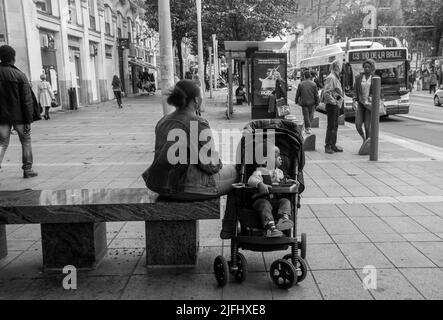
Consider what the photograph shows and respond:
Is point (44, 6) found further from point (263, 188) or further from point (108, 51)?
point (263, 188)

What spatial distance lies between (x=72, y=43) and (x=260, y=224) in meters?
23.2

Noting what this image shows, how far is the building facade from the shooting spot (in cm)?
1809

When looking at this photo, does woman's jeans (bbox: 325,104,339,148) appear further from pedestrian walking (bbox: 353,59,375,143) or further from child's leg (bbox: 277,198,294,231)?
child's leg (bbox: 277,198,294,231)

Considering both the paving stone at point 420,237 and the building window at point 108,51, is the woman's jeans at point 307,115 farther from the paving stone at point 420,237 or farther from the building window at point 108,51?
the building window at point 108,51

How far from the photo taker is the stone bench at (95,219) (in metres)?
3.85

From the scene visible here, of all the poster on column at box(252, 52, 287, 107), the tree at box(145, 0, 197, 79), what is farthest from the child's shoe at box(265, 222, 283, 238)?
the tree at box(145, 0, 197, 79)

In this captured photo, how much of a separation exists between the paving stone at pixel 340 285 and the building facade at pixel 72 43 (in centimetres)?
1679

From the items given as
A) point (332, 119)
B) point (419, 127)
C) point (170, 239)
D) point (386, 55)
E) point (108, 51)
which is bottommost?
point (419, 127)

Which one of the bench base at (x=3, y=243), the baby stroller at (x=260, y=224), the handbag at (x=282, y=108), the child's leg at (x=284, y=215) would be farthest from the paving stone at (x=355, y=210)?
the handbag at (x=282, y=108)

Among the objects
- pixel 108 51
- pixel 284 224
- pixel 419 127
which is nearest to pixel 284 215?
pixel 284 224

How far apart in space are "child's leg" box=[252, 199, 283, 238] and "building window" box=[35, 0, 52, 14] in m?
19.1

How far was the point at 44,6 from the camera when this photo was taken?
823 inches

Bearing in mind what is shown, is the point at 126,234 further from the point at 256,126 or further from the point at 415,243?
the point at 415,243
